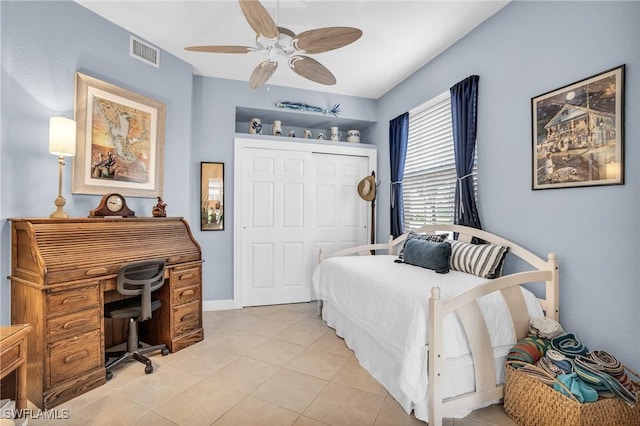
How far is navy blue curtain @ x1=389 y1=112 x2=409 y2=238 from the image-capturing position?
364 centimetres

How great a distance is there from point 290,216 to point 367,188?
1143 mm

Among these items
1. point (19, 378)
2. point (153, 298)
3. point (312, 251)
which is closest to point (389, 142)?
point (312, 251)

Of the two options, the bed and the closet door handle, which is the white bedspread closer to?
the bed

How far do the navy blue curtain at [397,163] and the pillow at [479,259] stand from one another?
3.87 ft

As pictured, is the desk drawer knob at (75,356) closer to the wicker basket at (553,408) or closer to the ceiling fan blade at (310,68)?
the ceiling fan blade at (310,68)

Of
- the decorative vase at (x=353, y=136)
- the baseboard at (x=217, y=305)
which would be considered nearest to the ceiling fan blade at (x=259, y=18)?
the decorative vase at (x=353, y=136)

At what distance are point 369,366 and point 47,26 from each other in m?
3.57

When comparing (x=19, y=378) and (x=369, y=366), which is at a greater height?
(x=19, y=378)

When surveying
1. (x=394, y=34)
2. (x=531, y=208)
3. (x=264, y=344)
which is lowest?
(x=264, y=344)

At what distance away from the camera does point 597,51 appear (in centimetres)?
176

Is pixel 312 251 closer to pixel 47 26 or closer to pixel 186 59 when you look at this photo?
pixel 186 59

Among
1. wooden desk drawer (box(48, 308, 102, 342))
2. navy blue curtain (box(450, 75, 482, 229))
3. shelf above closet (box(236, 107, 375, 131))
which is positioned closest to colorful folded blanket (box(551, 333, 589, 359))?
navy blue curtain (box(450, 75, 482, 229))

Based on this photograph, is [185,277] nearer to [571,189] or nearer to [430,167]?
[430,167]

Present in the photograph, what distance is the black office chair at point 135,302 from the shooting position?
2104 mm
